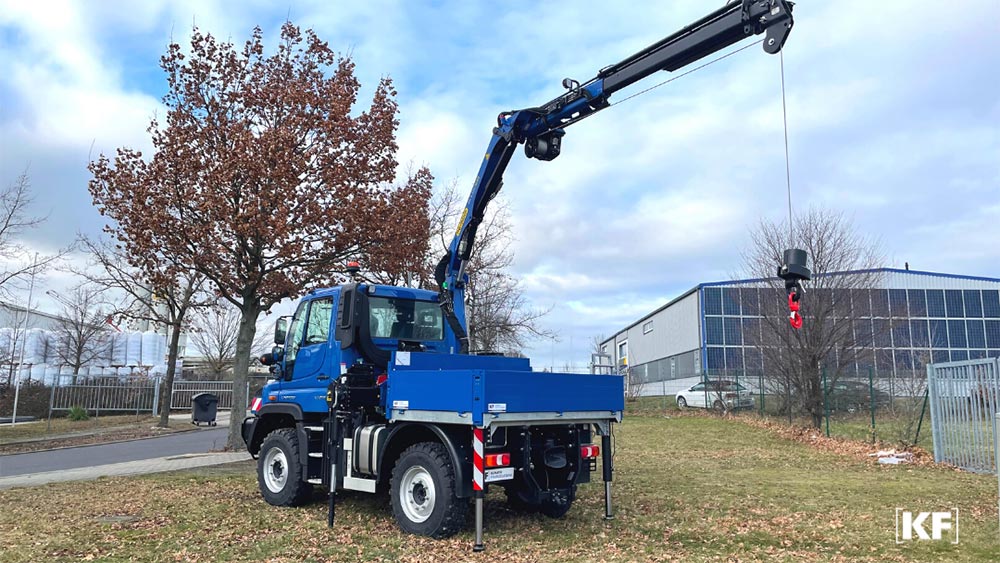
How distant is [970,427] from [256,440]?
12.9 m

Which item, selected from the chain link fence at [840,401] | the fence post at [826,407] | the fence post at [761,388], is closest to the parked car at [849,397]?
the chain link fence at [840,401]

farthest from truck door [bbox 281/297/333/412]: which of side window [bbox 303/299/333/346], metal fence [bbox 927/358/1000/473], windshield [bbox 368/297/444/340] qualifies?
metal fence [bbox 927/358/1000/473]

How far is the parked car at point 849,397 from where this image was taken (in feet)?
68.3

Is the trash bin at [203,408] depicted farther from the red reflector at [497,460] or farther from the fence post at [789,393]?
the red reflector at [497,460]

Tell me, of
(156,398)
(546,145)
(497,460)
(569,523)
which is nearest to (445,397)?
(497,460)

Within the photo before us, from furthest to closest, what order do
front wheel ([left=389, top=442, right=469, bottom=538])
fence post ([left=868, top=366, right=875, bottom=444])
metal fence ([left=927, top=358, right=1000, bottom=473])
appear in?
1. fence post ([left=868, top=366, right=875, bottom=444])
2. metal fence ([left=927, top=358, right=1000, bottom=473])
3. front wheel ([left=389, top=442, right=469, bottom=538])

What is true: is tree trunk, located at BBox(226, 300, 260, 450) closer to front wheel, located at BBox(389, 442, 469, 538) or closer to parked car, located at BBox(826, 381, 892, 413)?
front wheel, located at BBox(389, 442, 469, 538)

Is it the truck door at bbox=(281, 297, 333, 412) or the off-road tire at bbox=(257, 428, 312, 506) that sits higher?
the truck door at bbox=(281, 297, 333, 412)

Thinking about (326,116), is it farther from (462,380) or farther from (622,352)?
(622,352)

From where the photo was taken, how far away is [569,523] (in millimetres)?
8516

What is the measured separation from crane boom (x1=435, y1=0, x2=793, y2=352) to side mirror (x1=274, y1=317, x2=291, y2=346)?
7.52 feet

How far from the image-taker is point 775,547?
7.25 m

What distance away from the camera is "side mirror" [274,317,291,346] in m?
10.3

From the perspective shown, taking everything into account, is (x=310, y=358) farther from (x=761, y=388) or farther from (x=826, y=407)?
(x=761, y=388)
